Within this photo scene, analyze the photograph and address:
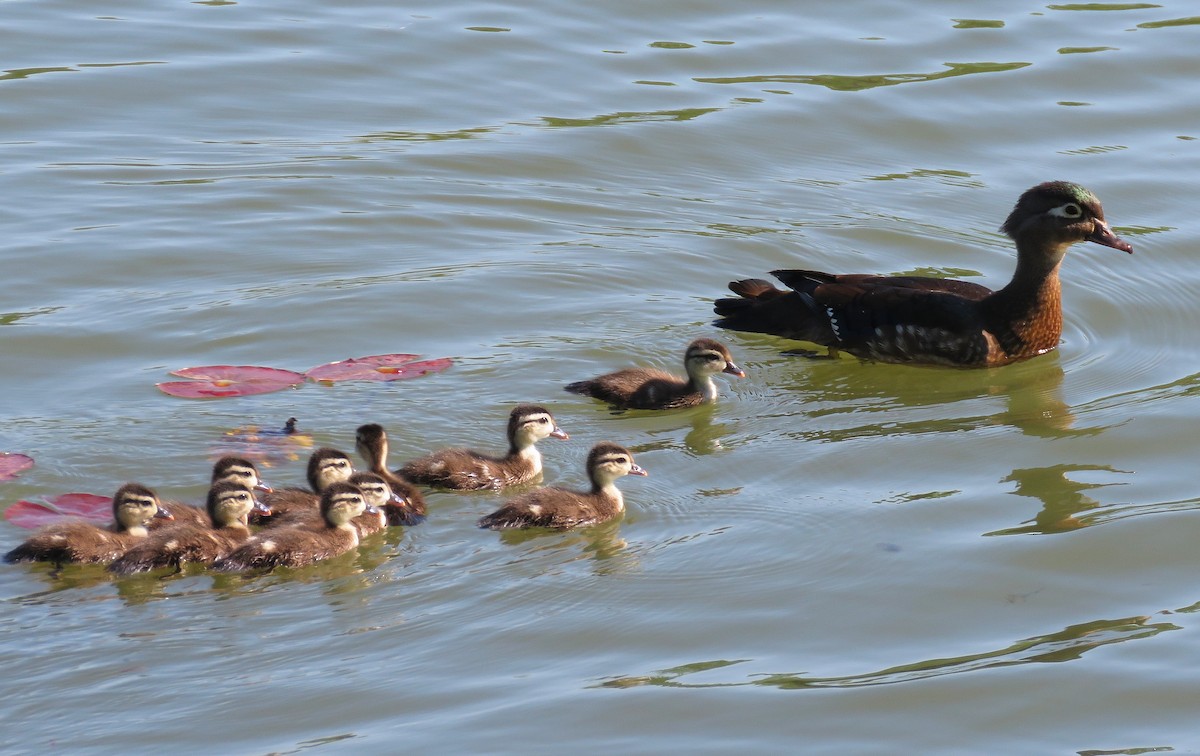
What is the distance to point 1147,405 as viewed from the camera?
9555mm

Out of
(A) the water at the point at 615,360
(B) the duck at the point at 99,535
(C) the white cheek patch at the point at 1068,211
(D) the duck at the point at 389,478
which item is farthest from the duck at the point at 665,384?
(B) the duck at the point at 99,535

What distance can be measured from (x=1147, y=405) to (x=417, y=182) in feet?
18.1

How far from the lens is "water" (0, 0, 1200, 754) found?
641 cm

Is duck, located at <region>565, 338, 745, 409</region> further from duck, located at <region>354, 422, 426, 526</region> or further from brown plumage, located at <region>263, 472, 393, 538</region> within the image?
brown plumage, located at <region>263, 472, 393, 538</region>

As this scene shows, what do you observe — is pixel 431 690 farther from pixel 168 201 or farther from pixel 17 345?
pixel 168 201

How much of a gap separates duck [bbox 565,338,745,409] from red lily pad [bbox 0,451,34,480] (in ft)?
9.44

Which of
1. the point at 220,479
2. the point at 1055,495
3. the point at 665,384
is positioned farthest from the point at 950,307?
the point at 220,479

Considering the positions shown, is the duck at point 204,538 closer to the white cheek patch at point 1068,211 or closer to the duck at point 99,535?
the duck at point 99,535

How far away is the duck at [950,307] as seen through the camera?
1031cm

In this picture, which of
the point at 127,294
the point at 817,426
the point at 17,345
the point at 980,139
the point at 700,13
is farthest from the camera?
the point at 700,13

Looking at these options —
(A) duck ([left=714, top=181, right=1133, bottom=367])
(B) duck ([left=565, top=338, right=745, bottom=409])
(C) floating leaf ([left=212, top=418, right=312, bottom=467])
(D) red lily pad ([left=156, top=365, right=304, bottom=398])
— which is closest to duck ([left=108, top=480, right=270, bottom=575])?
(C) floating leaf ([left=212, top=418, right=312, bottom=467])

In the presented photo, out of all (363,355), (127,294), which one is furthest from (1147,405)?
(127,294)

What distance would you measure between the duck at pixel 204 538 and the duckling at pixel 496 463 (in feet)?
3.10

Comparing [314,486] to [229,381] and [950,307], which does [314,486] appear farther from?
[950,307]
